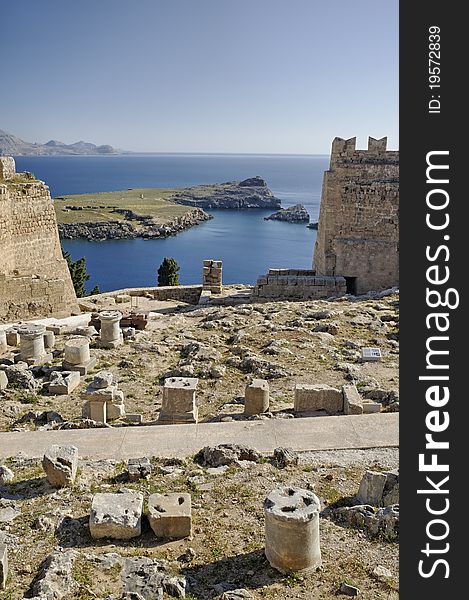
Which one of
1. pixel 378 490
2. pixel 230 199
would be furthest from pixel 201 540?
pixel 230 199

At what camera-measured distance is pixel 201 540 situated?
6340mm

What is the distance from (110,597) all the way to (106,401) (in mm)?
4946

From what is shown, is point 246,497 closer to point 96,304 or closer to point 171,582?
point 171,582

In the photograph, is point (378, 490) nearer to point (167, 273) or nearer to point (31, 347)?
point (31, 347)

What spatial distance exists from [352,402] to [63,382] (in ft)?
17.0

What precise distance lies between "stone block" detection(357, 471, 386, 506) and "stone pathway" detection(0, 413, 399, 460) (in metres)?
1.41

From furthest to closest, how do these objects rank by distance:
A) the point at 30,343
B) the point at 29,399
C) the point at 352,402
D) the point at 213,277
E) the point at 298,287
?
the point at 213,277
the point at 298,287
the point at 30,343
the point at 29,399
the point at 352,402

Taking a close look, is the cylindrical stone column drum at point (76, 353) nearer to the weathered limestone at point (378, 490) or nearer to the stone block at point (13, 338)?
the stone block at point (13, 338)

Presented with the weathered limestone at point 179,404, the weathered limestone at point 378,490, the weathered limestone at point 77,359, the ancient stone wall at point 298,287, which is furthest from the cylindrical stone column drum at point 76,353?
the ancient stone wall at point 298,287

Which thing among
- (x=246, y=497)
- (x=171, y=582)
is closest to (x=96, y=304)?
(x=246, y=497)

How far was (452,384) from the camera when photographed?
507cm

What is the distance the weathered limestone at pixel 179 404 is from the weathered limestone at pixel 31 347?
4192mm

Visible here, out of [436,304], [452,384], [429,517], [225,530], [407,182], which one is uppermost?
[407,182]

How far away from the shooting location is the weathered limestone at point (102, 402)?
9992 millimetres
